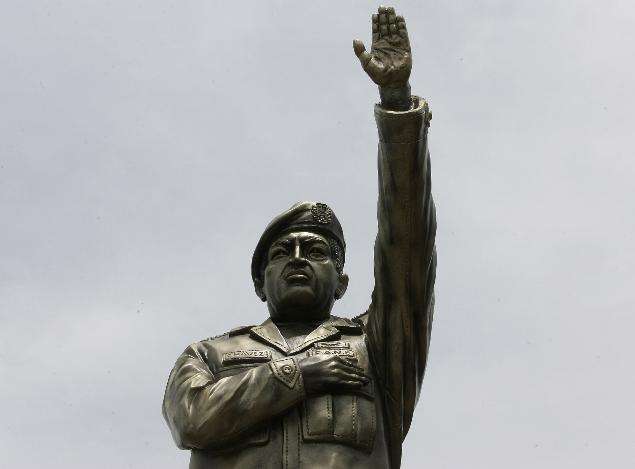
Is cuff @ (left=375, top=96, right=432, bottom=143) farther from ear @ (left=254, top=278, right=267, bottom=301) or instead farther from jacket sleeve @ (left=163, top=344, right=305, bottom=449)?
ear @ (left=254, top=278, right=267, bottom=301)

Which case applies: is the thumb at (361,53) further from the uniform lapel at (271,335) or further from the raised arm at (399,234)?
the uniform lapel at (271,335)

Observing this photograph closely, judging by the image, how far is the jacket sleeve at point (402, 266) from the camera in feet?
31.7

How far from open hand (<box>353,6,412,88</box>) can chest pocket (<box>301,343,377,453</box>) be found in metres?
2.16

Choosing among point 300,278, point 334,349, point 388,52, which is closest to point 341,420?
point 334,349

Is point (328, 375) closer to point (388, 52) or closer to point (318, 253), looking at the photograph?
point (318, 253)

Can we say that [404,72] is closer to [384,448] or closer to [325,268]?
[325,268]

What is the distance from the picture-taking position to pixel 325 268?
34.4 feet

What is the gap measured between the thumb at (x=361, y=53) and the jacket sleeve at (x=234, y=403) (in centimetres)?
209

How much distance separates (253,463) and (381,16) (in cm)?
315

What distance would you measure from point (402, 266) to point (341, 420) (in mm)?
1165

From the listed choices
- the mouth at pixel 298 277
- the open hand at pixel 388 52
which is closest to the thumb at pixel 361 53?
the open hand at pixel 388 52

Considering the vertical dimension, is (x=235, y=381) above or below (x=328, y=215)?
below

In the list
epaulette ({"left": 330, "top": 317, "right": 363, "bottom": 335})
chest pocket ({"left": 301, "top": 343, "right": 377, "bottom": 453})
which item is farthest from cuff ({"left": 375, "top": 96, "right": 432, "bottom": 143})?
chest pocket ({"left": 301, "top": 343, "right": 377, "bottom": 453})

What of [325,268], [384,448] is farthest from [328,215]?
[384,448]
